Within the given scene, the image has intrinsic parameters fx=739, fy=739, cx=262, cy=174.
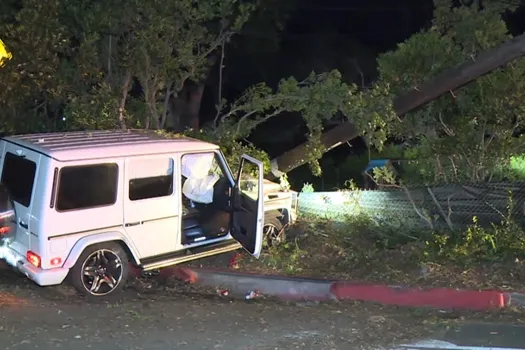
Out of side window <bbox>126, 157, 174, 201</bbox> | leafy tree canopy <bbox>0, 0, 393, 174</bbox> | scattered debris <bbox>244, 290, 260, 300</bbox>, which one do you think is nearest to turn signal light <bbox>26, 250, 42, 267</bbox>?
side window <bbox>126, 157, 174, 201</bbox>

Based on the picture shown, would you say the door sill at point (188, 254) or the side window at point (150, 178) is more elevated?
the side window at point (150, 178)

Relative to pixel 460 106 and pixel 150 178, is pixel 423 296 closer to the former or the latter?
pixel 150 178

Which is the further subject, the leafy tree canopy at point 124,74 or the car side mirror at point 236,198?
the leafy tree canopy at point 124,74

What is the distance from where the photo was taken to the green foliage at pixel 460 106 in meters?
10.3

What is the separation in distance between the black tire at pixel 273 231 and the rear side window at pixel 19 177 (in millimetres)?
3082

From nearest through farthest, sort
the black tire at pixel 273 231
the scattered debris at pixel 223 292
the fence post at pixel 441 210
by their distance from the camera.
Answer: the scattered debris at pixel 223 292
the fence post at pixel 441 210
the black tire at pixel 273 231

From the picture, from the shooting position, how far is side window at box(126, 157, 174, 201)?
25.8 feet

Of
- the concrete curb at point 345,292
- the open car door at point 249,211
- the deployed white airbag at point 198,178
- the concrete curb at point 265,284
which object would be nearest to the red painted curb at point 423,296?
the concrete curb at point 345,292

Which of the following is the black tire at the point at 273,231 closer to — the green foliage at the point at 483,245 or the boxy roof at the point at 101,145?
the boxy roof at the point at 101,145

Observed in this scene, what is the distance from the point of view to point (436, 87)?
10.9 meters

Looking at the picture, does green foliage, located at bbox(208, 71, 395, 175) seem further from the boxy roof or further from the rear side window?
the rear side window

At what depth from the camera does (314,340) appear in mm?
6324

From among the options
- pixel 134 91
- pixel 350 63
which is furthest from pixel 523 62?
pixel 350 63

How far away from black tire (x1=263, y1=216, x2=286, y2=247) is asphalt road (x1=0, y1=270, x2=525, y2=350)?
1650 millimetres
